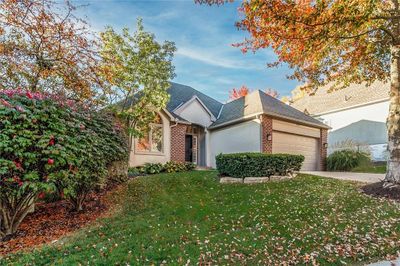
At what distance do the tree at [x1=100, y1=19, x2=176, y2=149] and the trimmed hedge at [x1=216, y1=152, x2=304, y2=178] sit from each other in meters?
4.35

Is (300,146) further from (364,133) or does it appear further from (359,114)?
(359,114)

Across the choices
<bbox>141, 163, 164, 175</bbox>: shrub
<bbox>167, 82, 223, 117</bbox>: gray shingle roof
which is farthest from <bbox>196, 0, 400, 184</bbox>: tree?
<bbox>167, 82, 223, 117</bbox>: gray shingle roof

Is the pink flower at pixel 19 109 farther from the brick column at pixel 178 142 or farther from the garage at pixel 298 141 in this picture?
the garage at pixel 298 141

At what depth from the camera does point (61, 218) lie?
6.38m

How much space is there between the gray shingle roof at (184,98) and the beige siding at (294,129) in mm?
5018

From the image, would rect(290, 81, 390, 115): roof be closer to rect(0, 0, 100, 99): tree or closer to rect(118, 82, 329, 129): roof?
rect(118, 82, 329, 129): roof

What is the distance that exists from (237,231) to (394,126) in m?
6.25

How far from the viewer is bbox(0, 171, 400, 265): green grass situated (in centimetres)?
408

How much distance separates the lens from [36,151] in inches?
190

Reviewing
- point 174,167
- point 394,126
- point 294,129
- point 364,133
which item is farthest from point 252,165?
point 364,133

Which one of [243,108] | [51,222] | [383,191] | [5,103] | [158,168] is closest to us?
[5,103]

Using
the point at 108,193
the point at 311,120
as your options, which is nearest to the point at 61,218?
the point at 108,193

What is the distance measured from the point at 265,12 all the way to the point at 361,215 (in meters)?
5.49

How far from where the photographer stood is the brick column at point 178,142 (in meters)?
14.4
